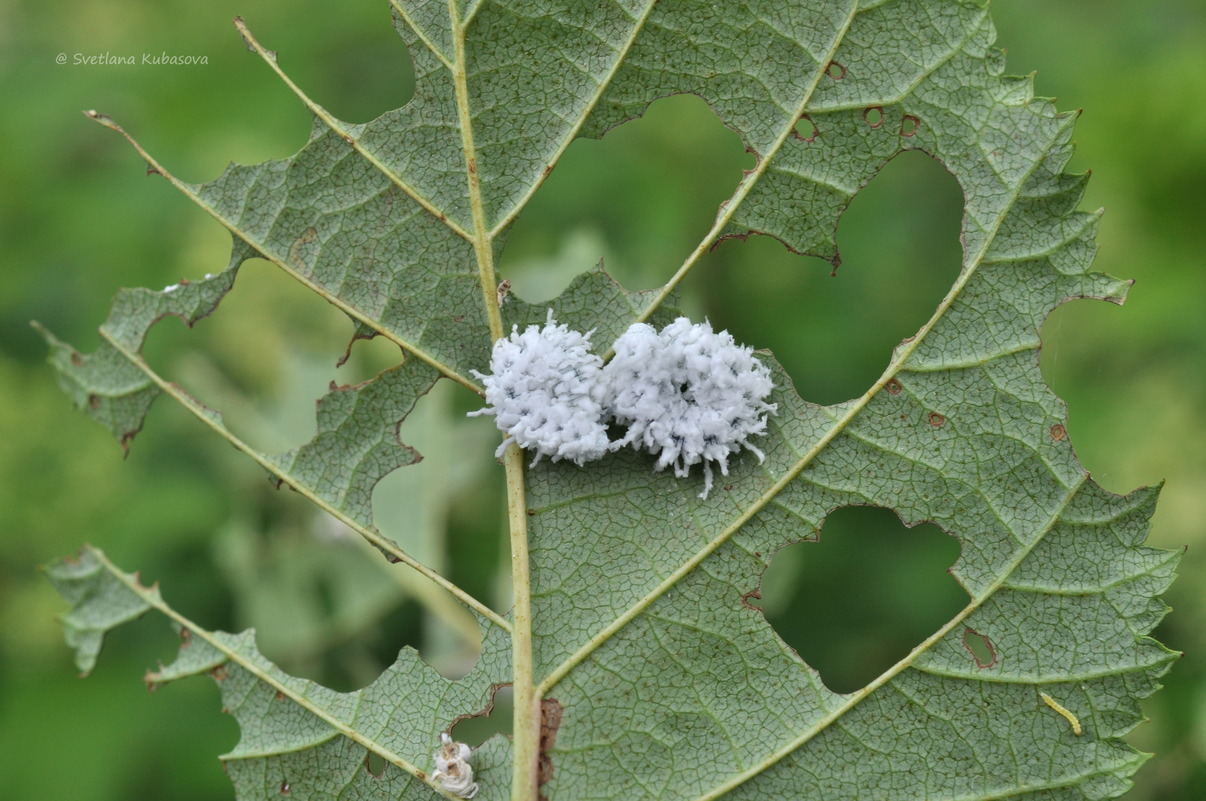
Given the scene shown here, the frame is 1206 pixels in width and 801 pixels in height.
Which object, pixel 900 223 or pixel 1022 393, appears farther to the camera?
pixel 900 223

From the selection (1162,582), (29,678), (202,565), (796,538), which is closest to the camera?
(1162,582)

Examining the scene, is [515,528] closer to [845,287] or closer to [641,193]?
[641,193]

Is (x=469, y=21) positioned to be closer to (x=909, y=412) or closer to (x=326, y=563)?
(x=909, y=412)

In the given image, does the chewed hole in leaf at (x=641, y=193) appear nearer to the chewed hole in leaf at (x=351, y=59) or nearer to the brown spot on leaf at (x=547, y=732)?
the chewed hole in leaf at (x=351, y=59)

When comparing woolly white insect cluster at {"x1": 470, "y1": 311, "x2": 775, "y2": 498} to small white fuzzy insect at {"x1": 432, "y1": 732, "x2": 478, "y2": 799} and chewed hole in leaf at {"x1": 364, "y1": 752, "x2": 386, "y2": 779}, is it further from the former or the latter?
chewed hole in leaf at {"x1": 364, "y1": 752, "x2": 386, "y2": 779}

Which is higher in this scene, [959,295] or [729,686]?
[959,295]

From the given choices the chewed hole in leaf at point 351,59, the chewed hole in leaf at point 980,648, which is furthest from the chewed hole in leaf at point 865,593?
the chewed hole in leaf at point 351,59

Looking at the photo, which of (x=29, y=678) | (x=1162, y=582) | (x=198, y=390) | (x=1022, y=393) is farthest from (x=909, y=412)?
(x=29, y=678)
